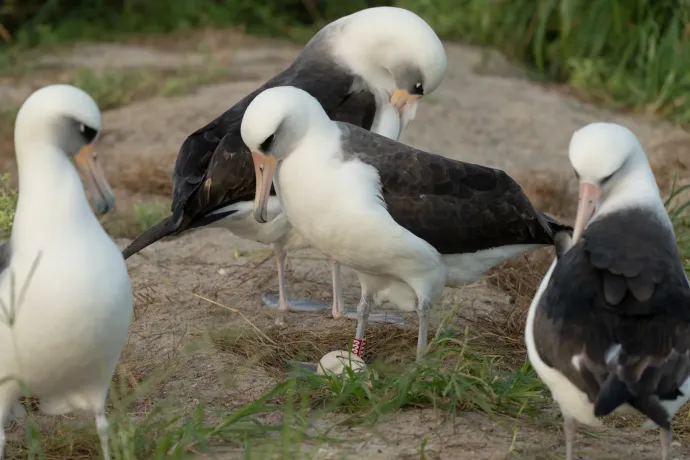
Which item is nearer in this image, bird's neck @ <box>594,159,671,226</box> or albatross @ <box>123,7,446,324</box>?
bird's neck @ <box>594,159,671,226</box>

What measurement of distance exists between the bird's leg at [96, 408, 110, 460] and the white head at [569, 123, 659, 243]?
1.74m

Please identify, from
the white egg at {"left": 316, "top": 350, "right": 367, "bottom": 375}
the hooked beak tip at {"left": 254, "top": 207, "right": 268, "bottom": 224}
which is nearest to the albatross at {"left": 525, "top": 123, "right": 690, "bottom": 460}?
the white egg at {"left": 316, "top": 350, "right": 367, "bottom": 375}

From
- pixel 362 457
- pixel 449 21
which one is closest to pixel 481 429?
pixel 362 457

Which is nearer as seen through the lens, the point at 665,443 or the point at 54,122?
the point at 54,122

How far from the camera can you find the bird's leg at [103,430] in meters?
4.12

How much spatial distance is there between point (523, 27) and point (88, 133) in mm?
6966

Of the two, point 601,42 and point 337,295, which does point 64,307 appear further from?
point 601,42

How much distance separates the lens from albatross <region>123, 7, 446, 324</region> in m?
5.80

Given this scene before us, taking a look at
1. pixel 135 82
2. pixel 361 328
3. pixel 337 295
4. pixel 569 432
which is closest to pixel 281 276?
pixel 337 295

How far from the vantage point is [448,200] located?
5.23m

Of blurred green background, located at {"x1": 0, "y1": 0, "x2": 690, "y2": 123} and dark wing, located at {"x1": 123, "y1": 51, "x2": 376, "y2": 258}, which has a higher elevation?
dark wing, located at {"x1": 123, "y1": 51, "x2": 376, "y2": 258}

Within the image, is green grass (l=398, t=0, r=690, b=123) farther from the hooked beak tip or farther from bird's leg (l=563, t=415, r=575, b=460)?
bird's leg (l=563, t=415, r=575, b=460)

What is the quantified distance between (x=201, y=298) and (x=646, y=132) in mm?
4292

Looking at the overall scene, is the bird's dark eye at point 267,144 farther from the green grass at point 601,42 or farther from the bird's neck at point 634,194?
the green grass at point 601,42
